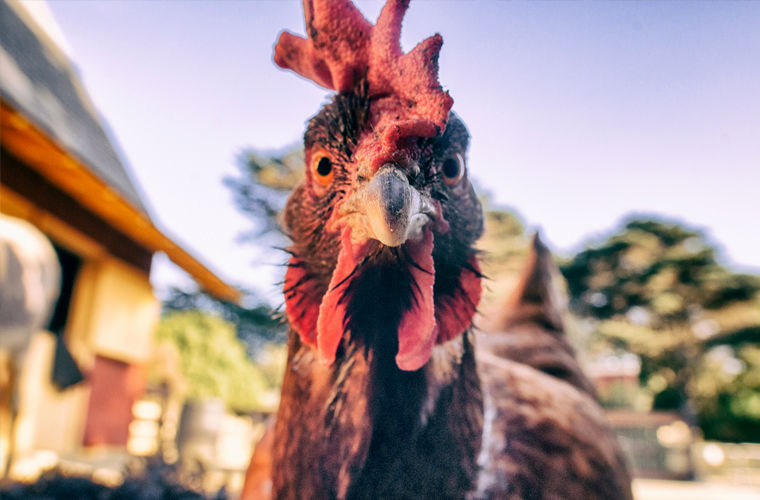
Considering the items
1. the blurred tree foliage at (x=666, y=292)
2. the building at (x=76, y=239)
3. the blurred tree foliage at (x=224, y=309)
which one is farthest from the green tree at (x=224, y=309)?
the blurred tree foliage at (x=666, y=292)

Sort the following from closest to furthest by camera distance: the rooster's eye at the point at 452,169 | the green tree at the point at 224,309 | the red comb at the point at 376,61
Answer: the red comb at the point at 376,61
the rooster's eye at the point at 452,169
the green tree at the point at 224,309

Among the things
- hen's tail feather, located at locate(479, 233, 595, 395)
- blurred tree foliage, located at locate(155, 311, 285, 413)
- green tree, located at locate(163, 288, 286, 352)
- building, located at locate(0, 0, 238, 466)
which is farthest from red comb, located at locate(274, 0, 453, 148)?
blurred tree foliage, located at locate(155, 311, 285, 413)

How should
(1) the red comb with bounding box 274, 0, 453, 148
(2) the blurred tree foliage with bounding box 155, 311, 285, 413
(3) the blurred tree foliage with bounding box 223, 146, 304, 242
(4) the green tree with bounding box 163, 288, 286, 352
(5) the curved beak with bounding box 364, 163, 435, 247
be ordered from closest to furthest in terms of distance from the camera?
(5) the curved beak with bounding box 364, 163, 435, 247 < (1) the red comb with bounding box 274, 0, 453, 148 < (3) the blurred tree foliage with bounding box 223, 146, 304, 242 < (4) the green tree with bounding box 163, 288, 286, 352 < (2) the blurred tree foliage with bounding box 155, 311, 285, 413

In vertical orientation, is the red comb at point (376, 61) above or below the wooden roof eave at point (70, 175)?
below

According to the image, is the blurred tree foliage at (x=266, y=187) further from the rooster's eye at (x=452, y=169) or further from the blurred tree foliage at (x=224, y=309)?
the blurred tree foliage at (x=224, y=309)

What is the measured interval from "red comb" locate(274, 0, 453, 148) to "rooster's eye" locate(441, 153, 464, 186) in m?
0.13

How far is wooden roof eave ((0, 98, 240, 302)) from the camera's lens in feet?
9.20

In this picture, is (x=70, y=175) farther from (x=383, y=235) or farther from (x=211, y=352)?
(x=211, y=352)

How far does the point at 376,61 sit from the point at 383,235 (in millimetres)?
370

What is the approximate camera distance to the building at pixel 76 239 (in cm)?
212

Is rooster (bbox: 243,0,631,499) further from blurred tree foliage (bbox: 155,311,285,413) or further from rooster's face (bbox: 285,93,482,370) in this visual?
blurred tree foliage (bbox: 155,311,285,413)

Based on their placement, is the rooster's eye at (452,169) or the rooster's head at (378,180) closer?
the rooster's head at (378,180)

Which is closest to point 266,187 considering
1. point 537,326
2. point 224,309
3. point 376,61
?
point 537,326

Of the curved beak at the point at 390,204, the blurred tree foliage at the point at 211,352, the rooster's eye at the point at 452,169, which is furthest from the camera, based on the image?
the blurred tree foliage at the point at 211,352
